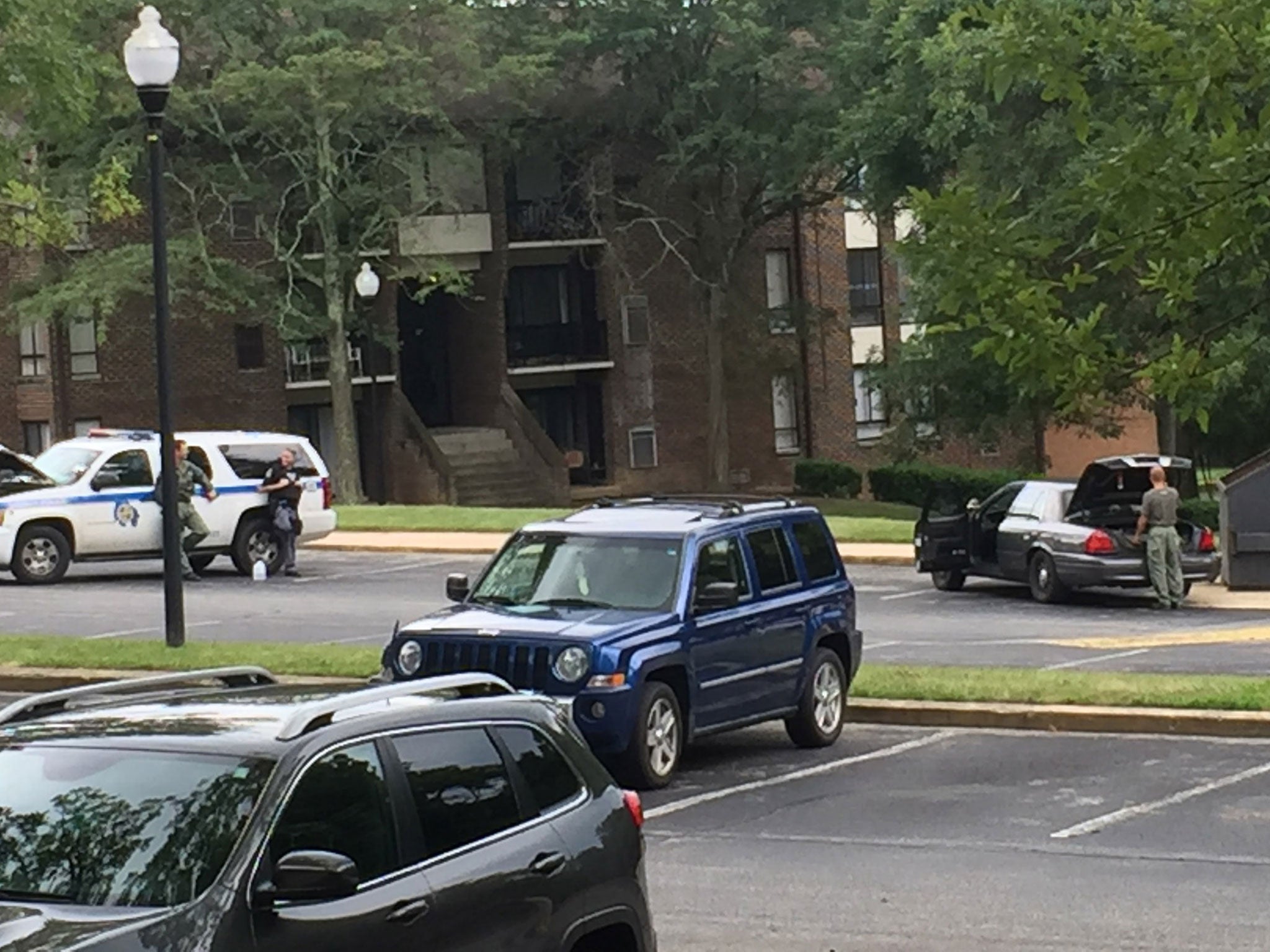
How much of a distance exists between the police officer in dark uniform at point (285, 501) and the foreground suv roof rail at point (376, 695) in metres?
21.4

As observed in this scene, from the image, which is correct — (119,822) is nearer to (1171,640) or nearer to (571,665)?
(571,665)

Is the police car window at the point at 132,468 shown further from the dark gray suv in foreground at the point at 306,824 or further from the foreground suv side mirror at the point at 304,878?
the foreground suv side mirror at the point at 304,878

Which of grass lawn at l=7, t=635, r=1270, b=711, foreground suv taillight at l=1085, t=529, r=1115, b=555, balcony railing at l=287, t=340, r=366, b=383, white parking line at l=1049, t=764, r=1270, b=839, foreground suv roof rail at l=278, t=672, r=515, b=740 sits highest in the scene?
balcony railing at l=287, t=340, r=366, b=383

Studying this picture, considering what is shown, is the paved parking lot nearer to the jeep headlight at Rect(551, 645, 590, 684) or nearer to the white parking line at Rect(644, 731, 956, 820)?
the white parking line at Rect(644, 731, 956, 820)

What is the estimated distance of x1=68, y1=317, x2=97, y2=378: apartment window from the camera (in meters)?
52.9

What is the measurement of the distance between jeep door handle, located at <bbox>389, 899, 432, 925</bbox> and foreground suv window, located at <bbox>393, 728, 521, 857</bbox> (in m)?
0.21

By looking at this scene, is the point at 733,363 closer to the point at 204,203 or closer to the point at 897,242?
the point at 204,203

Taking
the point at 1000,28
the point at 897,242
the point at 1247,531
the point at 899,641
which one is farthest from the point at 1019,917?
the point at 1247,531

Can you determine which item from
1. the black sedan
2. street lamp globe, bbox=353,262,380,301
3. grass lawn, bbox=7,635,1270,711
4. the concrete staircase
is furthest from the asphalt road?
the concrete staircase

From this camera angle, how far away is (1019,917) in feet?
35.0

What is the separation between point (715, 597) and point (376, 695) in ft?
25.2

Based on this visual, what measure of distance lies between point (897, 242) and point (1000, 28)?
1500 mm

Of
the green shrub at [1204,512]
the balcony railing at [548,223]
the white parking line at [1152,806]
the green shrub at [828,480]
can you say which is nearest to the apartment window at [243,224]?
the balcony railing at [548,223]

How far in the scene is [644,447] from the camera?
5991 cm
